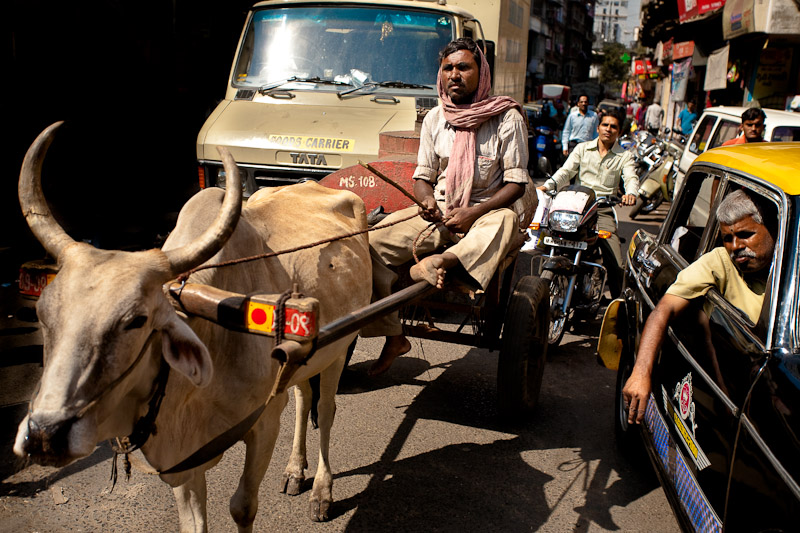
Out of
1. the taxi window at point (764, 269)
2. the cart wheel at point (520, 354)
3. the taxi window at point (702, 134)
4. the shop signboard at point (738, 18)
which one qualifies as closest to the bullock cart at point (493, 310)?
the cart wheel at point (520, 354)

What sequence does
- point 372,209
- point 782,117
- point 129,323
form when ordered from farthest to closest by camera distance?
point 782,117, point 372,209, point 129,323

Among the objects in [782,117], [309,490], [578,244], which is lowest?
[309,490]

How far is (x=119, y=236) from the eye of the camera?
8.72m

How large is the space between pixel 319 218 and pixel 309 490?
1.44 m

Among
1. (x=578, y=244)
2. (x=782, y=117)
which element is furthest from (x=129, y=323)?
(x=782, y=117)

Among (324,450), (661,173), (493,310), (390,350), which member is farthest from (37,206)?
(661,173)

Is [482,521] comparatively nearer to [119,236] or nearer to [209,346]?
[209,346]

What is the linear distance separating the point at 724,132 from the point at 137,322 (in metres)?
9.68

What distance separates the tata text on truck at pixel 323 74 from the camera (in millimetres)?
6141

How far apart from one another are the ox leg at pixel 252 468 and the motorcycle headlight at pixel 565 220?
3.47 meters

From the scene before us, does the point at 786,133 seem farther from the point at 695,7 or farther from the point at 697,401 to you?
the point at 695,7

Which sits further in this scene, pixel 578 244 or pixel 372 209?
pixel 578 244

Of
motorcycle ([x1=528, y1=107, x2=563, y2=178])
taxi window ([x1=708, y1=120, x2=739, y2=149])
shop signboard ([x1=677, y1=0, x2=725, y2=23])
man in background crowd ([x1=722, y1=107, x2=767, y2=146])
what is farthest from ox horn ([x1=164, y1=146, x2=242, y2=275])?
shop signboard ([x1=677, y1=0, x2=725, y2=23])

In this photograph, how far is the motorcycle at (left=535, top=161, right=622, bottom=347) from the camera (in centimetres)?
578
